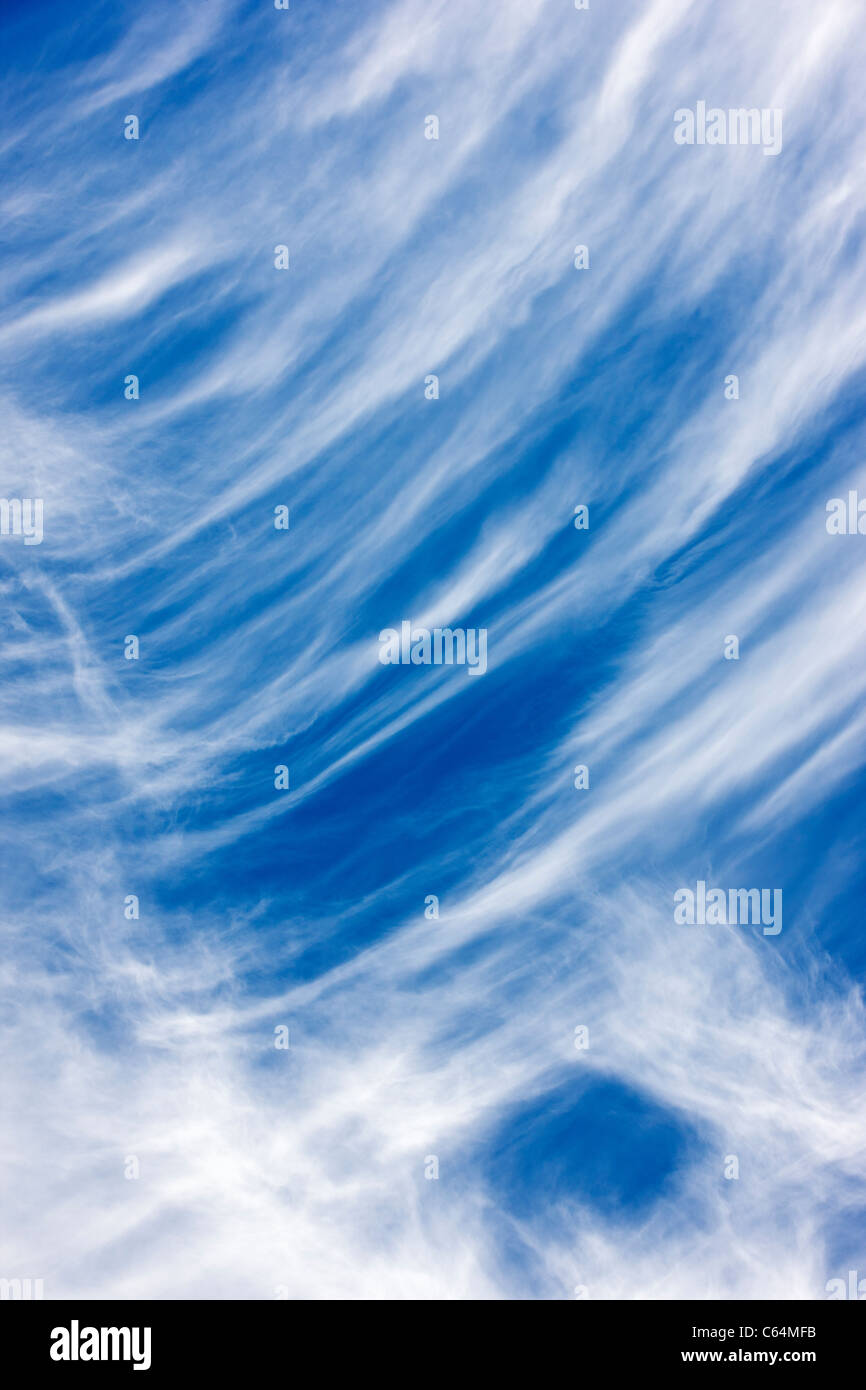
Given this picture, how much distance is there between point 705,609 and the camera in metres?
4.61

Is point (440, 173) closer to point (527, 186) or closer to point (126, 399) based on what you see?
point (527, 186)

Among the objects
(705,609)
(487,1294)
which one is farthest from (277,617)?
(487,1294)
